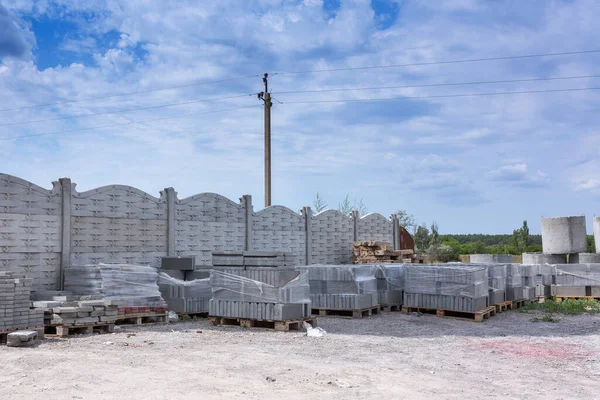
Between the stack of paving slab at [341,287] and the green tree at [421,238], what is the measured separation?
27260 millimetres

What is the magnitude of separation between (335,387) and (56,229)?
9.93m

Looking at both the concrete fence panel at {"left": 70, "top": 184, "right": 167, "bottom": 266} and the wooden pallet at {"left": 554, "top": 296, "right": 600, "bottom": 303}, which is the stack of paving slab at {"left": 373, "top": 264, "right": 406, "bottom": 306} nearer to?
the wooden pallet at {"left": 554, "top": 296, "right": 600, "bottom": 303}

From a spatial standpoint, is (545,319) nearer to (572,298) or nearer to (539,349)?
(539,349)

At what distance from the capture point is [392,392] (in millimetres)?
6836

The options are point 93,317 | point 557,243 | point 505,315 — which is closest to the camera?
point 93,317

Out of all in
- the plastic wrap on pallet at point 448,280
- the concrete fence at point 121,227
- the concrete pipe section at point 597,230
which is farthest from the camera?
the concrete pipe section at point 597,230

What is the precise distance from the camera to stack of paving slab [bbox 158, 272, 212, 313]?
46.1 feet

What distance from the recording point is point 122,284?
1312cm

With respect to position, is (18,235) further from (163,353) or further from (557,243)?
(557,243)

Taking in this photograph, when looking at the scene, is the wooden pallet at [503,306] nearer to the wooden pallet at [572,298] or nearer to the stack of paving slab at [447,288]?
the stack of paving slab at [447,288]

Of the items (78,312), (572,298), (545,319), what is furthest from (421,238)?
(78,312)

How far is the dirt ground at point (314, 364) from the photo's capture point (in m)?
6.89

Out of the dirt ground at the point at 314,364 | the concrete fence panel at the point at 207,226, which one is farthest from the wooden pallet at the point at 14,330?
the concrete fence panel at the point at 207,226

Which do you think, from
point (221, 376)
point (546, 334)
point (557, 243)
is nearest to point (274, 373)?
point (221, 376)
